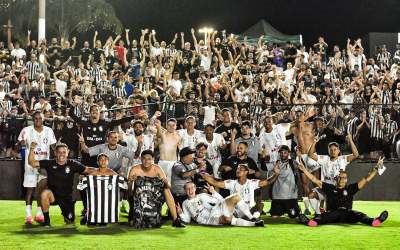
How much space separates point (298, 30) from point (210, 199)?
32.4 metres

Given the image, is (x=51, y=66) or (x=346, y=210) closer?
(x=346, y=210)

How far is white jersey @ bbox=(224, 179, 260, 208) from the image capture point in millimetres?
13805

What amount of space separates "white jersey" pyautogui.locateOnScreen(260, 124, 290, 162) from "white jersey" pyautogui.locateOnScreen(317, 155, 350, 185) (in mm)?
1350

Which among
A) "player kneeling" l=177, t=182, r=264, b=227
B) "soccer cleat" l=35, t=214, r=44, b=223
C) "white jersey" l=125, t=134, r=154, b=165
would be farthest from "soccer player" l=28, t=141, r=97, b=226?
"white jersey" l=125, t=134, r=154, b=165

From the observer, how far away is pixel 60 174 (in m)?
13.2

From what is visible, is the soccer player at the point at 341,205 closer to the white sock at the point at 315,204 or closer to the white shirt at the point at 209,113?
the white sock at the point at 315,204

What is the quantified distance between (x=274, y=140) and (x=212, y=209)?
3.47 m

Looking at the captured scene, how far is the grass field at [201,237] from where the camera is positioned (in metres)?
10.9

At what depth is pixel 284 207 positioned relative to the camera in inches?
584

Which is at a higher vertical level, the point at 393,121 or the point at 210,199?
the point at 393,121

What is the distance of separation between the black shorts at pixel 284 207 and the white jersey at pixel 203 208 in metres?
1.73

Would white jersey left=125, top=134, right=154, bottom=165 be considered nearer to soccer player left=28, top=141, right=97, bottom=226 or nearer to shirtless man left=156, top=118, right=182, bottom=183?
shirtless man left=156, top=118, right=182, bottom=183

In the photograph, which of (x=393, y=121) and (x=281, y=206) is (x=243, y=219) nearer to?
(x=281, y=206)

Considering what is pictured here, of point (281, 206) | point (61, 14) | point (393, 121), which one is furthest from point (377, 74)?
point (61, 14)
